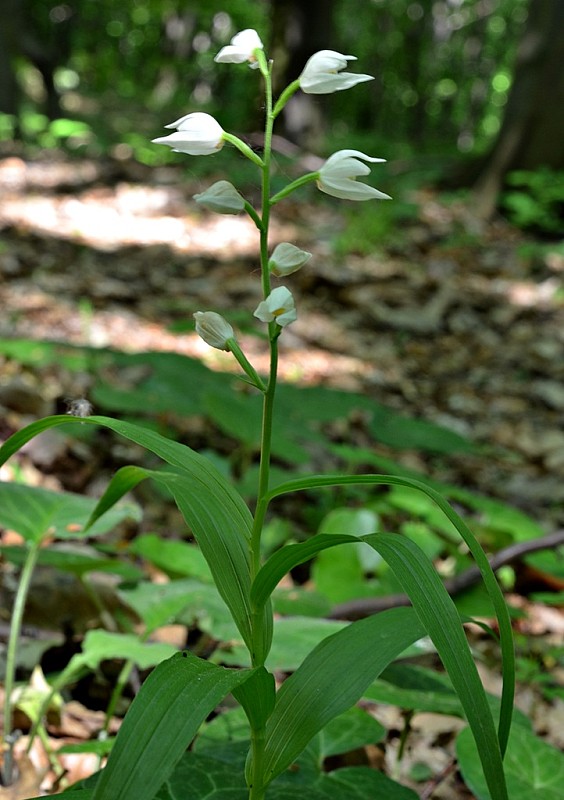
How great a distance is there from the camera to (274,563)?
0.77 meters

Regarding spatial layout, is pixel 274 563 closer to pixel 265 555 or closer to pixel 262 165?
pixel 262 165

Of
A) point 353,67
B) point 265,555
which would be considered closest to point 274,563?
point 265,555

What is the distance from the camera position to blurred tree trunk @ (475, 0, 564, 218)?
6.48 m

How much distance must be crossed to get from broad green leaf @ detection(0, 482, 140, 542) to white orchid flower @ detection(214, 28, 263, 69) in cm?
76

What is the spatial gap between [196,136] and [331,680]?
1.91 ft

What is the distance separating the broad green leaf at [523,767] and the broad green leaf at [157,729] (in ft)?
1.66

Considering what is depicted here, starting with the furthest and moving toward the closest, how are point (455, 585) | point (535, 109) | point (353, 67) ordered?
point (353, 67) < point (535, 109) < point (455, 585)

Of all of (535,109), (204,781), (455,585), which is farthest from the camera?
(535,109)

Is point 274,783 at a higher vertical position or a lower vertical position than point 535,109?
lower

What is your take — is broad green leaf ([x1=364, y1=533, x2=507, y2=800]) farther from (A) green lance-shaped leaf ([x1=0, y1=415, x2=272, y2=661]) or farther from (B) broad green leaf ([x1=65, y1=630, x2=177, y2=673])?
(B) broad green leaf ([x1=65, y1=630, x2=177, y2=673])

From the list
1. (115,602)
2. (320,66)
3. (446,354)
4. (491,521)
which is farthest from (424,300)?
(320,66)

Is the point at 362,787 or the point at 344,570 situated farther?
the point at 344,570

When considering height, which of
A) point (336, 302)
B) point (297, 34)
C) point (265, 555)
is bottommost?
point (336, 302)

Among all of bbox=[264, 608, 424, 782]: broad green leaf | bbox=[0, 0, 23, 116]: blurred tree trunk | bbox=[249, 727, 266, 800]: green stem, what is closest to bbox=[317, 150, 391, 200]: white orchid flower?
bbox=[264, 608, 424, 782]: broad green leaf
